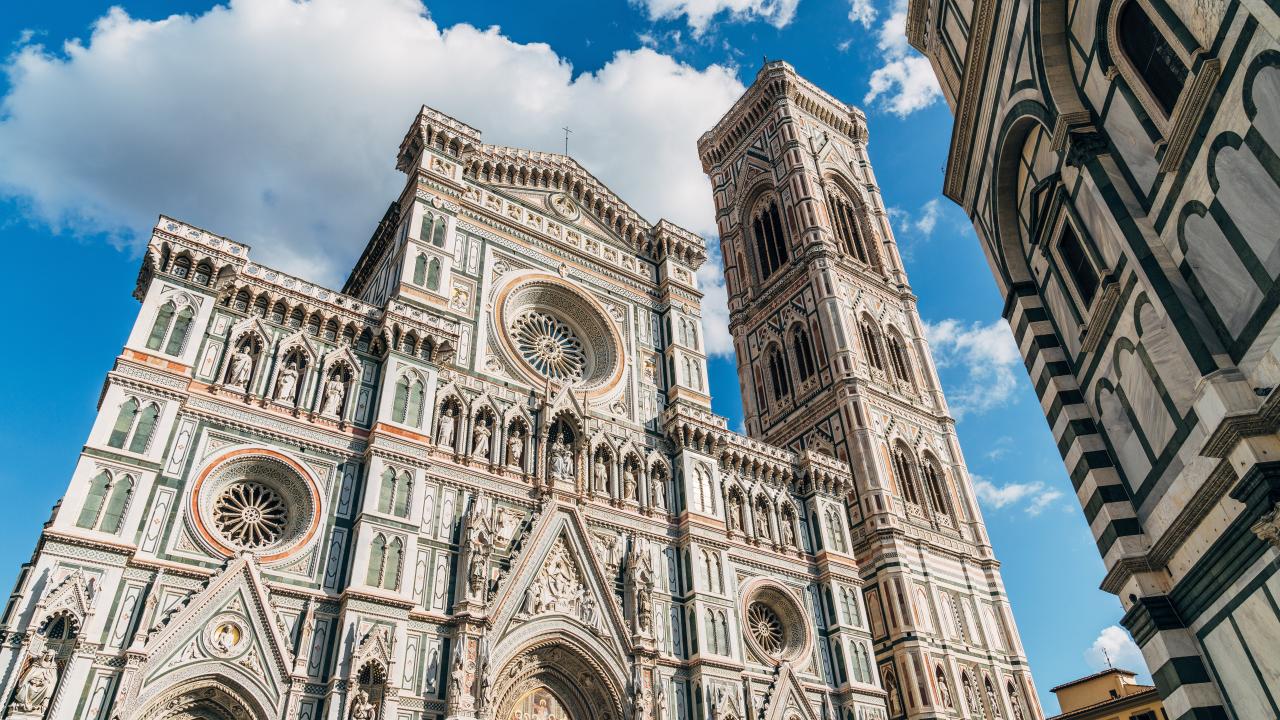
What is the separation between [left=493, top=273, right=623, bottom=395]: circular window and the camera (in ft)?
76.0

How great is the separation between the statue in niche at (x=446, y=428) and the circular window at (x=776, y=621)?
9.22 meters

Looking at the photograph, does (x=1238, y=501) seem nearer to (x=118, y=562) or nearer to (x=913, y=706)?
(x=118, y=562)

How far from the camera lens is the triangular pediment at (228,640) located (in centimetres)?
1396

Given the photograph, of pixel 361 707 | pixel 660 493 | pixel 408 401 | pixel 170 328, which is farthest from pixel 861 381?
pixel 170 328

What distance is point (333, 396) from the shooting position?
18406 mm

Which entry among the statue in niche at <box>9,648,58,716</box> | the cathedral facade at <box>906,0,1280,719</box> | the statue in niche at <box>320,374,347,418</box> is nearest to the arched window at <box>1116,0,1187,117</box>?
the cathedral facade at <box>906,0,1280,719</box>

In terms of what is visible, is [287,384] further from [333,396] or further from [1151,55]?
[1151,55]

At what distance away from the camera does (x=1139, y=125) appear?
9.57 meters

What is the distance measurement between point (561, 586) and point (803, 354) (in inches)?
718

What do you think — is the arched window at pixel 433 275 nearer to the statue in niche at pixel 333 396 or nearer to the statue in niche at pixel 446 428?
the statue in niche at pixel 446 428

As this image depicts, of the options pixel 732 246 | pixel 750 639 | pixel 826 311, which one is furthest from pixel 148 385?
pixel 732 246

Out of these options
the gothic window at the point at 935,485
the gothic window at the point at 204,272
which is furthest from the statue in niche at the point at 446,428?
the gothic window at the point at 935,485

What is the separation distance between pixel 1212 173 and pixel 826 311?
25.0 m

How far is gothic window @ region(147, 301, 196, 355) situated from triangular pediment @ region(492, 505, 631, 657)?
8.37 m
